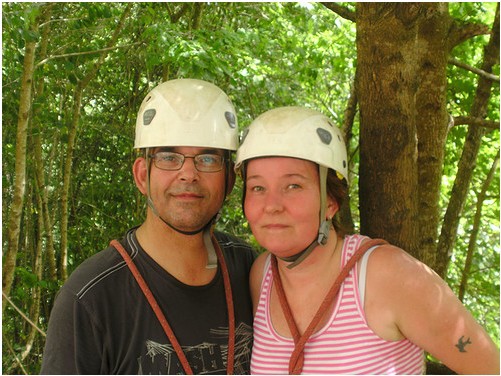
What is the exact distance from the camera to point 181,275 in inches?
103

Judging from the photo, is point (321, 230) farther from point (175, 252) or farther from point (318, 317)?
point (175, 252)

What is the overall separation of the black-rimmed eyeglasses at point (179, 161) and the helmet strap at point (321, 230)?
1.54ft

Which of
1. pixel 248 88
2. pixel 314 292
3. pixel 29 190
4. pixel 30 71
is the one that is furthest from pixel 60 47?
pixel 314 292

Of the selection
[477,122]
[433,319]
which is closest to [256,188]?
[433,319]

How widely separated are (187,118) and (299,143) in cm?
52

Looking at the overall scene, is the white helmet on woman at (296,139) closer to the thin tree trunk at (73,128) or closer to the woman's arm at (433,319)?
the woman's arm at (433,319)

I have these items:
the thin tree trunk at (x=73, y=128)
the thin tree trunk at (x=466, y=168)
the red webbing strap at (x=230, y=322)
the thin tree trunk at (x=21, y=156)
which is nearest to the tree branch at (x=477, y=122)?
the thin tree trunk at (x=466, y=168)

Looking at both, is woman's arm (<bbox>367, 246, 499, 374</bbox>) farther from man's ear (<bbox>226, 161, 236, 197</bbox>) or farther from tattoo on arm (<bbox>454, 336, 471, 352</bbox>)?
man's ear (<bbox>226, 161, 236, 197</bbox>)

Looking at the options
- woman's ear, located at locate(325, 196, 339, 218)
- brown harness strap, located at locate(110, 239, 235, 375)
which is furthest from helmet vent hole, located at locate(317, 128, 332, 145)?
brown harness strap, located at locate(110, 239, 235, 375)

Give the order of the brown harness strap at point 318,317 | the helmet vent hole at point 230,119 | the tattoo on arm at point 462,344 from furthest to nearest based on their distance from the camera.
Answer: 1. the helmet vent hole at point 230,119
2. the brown harness strap at point 318,317
3. the tattoo on arm at point 462,344

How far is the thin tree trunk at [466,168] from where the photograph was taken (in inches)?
173

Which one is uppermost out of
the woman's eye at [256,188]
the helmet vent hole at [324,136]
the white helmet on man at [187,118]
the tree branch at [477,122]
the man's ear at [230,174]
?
the tree branch at [477,122]

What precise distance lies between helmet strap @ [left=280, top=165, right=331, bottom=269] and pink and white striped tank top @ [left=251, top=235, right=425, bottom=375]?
4.0 inches

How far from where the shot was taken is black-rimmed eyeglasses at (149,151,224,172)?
2654 mm
